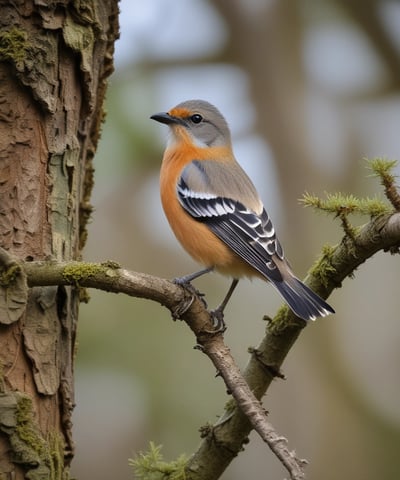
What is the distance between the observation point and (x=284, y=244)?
32.1ft

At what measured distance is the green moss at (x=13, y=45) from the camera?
4.46 meters

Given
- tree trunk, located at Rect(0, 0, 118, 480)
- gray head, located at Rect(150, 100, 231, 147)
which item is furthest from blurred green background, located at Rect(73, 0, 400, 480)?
tree trunk, located at Rect(0, 0, 118, 480)

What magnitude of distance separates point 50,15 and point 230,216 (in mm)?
2147

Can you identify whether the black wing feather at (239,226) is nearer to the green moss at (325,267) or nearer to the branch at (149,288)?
the green moss at (325,267)

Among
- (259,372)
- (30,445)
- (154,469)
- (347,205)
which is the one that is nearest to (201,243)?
(259,372)

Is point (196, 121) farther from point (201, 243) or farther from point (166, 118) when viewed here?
point (201, 243)

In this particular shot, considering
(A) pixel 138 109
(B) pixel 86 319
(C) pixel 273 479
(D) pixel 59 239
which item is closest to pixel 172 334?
(B) pixel 86 319

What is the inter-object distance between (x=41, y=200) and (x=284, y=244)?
5.63m

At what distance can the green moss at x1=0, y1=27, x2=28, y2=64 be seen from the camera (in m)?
4.46

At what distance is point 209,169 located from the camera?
6758mm

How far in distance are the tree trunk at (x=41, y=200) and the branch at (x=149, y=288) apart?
0.13 metres

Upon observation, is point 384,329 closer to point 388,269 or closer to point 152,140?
point 388,269

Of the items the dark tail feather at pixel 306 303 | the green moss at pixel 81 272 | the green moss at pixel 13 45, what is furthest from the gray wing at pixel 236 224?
the green moss at pixel 13 45

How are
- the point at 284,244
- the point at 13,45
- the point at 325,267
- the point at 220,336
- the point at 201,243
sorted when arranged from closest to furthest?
1. the point at 220,336
2. the point at 325,267
3. the point at 13,45
4. the point at 201,243
5. the point at 284,244
